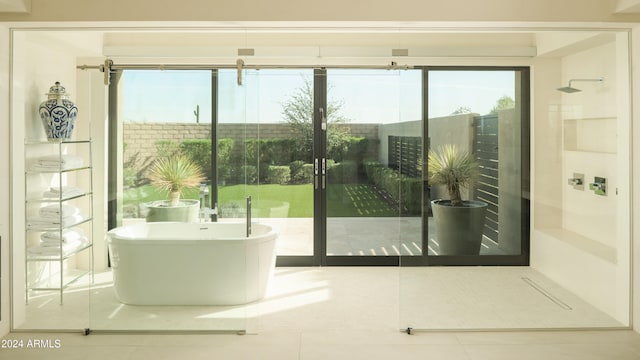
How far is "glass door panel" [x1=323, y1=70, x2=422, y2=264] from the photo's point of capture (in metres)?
5.62

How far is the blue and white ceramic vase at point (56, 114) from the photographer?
4652 millimetres

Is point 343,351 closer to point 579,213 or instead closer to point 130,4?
point 579,213

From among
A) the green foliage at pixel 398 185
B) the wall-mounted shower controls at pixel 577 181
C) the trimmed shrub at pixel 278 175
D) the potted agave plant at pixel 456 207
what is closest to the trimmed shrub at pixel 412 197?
the green foliage at pixel 398 185

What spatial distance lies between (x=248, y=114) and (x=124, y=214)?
3.89 feet

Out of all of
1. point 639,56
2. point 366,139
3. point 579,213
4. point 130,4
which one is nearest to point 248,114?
point 130,4

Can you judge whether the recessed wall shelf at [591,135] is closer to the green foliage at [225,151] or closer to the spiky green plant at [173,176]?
the green foliage at [225,151]

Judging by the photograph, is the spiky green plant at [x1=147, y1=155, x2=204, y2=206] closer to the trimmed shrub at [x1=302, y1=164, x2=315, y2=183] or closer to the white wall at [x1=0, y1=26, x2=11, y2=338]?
the white wall at [x1=0, y1=26, x2=11, y2=338]

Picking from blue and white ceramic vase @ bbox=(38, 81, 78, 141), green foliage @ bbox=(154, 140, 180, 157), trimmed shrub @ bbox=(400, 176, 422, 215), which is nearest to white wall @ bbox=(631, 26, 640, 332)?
trimmed shrub @ bbox=(400, 176, 422, 215)

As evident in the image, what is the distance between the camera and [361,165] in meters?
5.97

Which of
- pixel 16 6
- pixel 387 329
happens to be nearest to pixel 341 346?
pixel 387 329

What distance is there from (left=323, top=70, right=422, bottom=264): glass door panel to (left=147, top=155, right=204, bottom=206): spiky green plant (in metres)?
1.99

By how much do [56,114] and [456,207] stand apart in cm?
340

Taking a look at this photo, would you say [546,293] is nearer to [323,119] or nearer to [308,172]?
[308,172]

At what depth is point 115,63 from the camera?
4.05 metres
